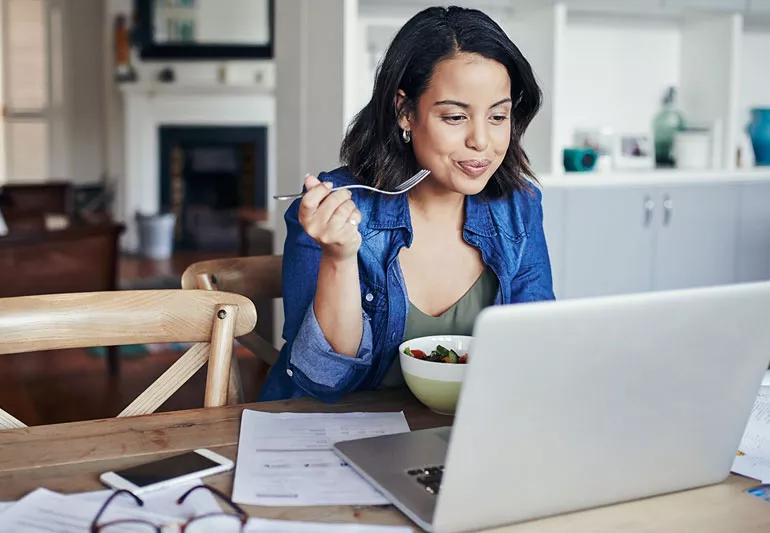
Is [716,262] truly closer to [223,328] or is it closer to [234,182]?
[223,328]

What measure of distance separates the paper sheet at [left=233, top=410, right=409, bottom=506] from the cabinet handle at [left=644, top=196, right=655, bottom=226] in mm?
2547

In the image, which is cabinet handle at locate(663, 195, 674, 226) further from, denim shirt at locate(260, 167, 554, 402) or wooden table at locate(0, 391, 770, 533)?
wooden table at locate(0, 391, 770, 533)

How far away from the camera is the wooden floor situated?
12.0ft

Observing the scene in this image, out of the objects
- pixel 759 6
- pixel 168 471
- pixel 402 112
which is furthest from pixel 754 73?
pixel 168 471

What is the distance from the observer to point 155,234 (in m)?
7.19

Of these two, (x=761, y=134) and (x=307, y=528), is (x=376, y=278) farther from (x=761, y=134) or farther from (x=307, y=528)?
(x=761, y=134)

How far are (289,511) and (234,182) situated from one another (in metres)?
7.08

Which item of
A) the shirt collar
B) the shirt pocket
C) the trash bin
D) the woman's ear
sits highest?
the woman's ear

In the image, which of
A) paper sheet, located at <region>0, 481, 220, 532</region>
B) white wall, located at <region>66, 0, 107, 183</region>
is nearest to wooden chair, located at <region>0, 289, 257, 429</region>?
paper sheet, located at <region>0, 481, 220, 532</region>

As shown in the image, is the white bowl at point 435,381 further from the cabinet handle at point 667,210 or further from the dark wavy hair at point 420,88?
the cabinet handle at point 667,210

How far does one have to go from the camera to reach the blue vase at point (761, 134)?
4.05 metres

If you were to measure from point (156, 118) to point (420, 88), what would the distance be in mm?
6225

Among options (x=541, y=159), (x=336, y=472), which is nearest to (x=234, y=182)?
(x=541, y=159)

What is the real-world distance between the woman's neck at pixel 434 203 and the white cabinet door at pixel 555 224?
1755mm
